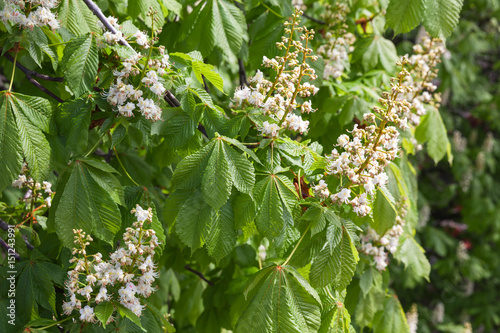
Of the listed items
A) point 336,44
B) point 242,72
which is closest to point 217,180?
point 242,72

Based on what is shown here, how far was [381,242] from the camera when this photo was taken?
8.33ft

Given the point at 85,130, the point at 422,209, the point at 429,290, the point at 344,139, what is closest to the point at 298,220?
the point at 344,139

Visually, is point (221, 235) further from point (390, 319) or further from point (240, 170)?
point (390, 319)

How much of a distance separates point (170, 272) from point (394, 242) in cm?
157

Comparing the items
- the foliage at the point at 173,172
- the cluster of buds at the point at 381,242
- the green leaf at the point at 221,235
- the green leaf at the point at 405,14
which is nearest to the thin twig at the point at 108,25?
the foliage at the point at 173,172

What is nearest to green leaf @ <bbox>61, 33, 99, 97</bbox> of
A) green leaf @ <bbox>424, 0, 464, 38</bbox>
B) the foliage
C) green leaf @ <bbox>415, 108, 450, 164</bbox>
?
the foliage

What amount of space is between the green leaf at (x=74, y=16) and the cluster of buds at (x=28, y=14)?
139 mm

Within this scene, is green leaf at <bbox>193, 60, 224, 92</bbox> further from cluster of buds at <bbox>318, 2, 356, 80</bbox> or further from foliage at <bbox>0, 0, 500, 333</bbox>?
cluster of buds at <bbox>318, 2, 356, 80</bbox>

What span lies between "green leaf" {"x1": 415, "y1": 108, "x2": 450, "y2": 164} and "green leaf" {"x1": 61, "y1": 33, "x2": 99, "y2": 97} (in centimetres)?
200

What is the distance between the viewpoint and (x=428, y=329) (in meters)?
6.24

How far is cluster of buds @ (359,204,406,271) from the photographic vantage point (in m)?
2.53

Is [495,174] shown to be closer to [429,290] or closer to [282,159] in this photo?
[429,290]

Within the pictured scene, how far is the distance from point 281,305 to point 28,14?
1.32m

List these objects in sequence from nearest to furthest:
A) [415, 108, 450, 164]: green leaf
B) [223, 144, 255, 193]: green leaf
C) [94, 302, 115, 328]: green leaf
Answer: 1. [94, 302, 115, 328]: green leaf
2. [223, 144, 255, 193]: green leaf
3. [415, 108, 450, 164]: green leaf
